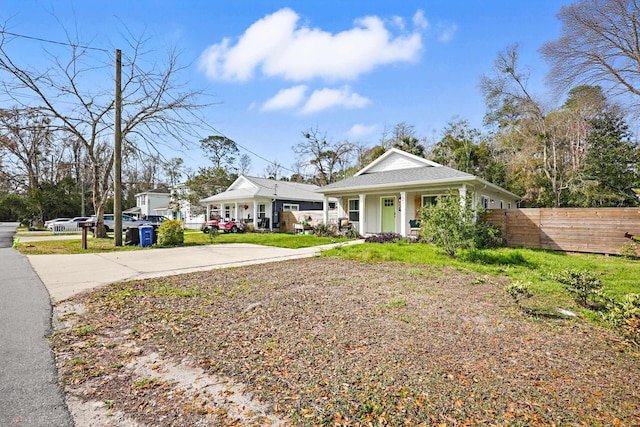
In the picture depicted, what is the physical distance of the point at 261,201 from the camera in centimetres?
2188

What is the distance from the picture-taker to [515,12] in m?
9.20

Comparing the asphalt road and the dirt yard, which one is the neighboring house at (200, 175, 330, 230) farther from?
the dirt yard

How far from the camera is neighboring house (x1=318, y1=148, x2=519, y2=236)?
13062 millimetres

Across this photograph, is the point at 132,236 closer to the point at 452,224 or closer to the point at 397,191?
the point at 397,191

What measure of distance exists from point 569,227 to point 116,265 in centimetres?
1500

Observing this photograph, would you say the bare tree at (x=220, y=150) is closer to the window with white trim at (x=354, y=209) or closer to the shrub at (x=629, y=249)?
the window with white trim at (x=354, y=209)

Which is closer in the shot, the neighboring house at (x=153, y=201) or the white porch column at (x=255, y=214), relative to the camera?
the white porch column at (x=255, y=214)

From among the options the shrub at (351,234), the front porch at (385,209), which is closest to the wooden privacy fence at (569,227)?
the front porch at (385,209)

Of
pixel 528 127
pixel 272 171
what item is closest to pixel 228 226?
pixel 272 171

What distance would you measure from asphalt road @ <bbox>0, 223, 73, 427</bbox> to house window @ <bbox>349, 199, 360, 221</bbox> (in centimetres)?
A: 1338

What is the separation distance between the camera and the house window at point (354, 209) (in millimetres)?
16641

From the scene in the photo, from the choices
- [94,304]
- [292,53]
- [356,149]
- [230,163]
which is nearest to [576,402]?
[94,304]

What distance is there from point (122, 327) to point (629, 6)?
20180 millimetres

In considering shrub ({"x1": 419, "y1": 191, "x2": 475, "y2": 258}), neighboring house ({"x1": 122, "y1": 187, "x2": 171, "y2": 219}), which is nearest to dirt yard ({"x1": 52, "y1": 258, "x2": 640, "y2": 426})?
shrub ({"x1": 419, "y1": 191, "x2": 475, "y2": 258})
